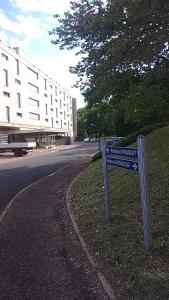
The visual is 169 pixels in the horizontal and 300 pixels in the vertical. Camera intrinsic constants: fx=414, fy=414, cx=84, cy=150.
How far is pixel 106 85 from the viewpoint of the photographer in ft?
49.1

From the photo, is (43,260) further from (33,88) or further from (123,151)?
(33,88)

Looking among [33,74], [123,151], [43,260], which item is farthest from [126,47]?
[33,74]

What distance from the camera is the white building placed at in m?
67.4

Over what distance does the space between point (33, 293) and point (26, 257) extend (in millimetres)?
1681

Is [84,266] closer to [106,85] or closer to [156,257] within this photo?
[156,257]

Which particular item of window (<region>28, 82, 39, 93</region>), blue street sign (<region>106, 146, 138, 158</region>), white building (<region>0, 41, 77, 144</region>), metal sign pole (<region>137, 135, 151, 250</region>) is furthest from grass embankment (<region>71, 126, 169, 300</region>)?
window (<region>28, 82, 39, 93</region>)

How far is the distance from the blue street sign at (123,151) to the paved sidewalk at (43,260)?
1.86 meters

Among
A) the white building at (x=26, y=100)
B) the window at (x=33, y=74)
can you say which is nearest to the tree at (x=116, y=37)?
the white building at (x=26, y=100)

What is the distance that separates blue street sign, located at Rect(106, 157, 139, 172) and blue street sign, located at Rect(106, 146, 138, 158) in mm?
113

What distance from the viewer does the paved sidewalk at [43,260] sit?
5.50m

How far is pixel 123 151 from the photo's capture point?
779cm

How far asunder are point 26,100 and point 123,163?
73.0m

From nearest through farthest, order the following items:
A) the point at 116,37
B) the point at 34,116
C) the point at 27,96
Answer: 1. the point at 116,37
2. the point at 27,96
3. the point at 34,116

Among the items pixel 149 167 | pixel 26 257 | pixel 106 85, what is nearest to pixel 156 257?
pixel 26 257
